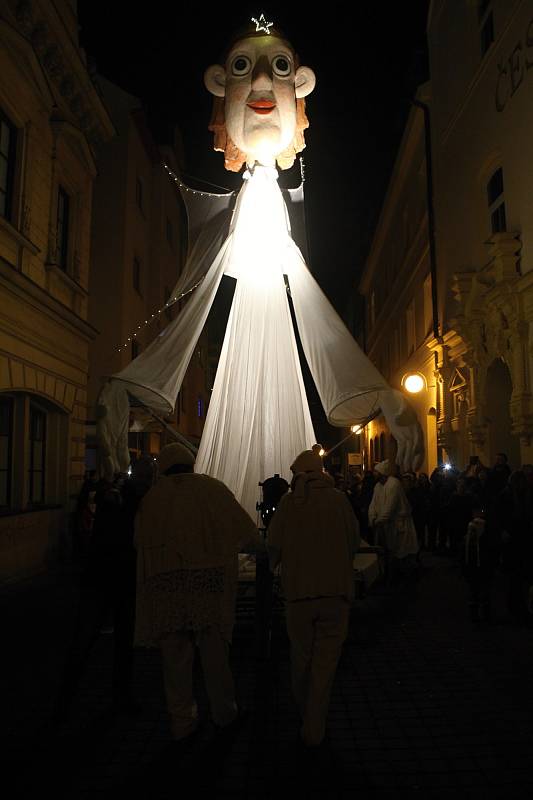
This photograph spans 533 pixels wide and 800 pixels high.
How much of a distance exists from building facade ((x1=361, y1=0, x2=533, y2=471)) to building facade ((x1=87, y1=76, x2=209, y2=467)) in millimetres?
6687

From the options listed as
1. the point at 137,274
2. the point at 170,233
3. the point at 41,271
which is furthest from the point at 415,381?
the point at 170,233

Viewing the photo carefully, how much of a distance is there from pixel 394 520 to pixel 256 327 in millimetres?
3860

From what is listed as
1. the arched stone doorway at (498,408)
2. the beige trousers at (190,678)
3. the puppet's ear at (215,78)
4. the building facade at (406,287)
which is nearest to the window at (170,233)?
the building facade at (406,287)

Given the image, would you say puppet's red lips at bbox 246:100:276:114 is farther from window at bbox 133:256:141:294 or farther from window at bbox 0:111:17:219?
window at bbox 133:256:141:294

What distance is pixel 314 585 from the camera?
361cm

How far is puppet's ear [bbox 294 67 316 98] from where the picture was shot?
6.48 metres

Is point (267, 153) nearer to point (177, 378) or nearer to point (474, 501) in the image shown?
point (177, 378)

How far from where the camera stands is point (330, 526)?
375 centimetres

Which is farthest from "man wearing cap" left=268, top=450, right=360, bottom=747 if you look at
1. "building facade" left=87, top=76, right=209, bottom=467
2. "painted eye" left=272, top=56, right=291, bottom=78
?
→ "building facade" left=87, top=76, right=209, bottom=467

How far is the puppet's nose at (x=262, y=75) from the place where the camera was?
6160mm

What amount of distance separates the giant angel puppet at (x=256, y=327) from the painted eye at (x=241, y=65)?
14mm

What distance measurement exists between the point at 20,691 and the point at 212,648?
185 cm

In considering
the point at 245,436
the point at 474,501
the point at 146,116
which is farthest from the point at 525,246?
the point at 146,116

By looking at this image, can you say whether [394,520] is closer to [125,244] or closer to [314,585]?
[314,585]
